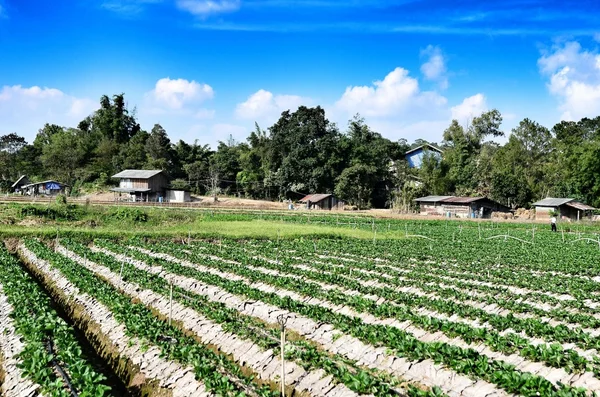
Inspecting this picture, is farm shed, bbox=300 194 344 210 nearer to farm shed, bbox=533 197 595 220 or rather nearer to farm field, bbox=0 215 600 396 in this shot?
farm shed, bbox=533 197 595 220

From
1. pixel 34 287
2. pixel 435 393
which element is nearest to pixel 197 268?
pixel 34 287

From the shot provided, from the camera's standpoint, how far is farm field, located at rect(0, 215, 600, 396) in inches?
329

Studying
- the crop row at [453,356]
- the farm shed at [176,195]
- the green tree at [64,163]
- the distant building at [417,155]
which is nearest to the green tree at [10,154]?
the green tree at [64,163]

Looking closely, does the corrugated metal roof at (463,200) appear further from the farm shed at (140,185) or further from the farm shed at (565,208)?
the farm shed at (140,185)

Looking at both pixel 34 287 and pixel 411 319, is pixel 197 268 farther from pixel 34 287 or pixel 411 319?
pixel 411 319

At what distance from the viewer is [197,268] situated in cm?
1970

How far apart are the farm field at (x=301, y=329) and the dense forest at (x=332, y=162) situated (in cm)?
4822

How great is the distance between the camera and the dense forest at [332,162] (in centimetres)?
6819

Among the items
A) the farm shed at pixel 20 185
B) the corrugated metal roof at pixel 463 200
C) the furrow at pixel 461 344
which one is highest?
the farm shed at pixel 20 185

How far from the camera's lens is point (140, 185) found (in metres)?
68.2

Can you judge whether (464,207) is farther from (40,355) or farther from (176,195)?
(40,355)

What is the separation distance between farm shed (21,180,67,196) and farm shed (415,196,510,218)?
50.1 m

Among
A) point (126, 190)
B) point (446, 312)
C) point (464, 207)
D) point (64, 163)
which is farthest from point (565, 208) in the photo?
point (64, 163)

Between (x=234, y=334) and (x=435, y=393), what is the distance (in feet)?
16.5
